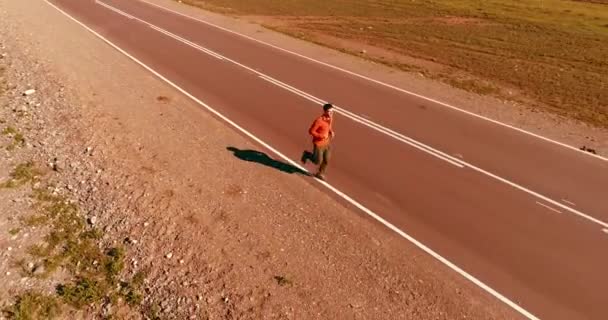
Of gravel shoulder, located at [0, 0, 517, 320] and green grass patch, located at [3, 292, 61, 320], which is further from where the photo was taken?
gravel shoulder, located at [0, 0, 517, 320]

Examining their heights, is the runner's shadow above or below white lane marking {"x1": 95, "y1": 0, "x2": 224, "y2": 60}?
above

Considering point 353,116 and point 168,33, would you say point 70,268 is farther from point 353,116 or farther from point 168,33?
point 168,33

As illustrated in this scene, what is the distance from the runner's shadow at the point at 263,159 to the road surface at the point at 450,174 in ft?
1.74

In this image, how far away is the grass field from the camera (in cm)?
2164

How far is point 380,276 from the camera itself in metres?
8.39

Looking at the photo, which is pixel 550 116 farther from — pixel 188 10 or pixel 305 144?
pixel 188 10

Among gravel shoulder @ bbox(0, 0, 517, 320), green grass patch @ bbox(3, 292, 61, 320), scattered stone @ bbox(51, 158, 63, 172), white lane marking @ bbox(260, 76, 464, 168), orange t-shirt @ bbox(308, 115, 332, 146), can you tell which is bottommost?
scattered stone @ bbox(51, 158, 63, 172)

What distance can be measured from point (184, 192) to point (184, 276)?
302 centimetres

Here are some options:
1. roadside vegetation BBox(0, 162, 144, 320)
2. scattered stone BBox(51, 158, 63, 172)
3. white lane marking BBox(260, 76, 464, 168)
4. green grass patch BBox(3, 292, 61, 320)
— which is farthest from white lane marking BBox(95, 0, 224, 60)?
green grass patch BBox(3, 292, 61, 320)

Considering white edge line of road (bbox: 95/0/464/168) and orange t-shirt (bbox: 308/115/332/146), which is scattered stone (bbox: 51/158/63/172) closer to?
orange t-shirt (bbox: 308/115/332/146)

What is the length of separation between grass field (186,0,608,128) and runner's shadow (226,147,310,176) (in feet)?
39.1

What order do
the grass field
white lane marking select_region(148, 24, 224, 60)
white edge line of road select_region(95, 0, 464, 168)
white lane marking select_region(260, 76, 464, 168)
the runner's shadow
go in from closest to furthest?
the runner's shadow
white lane marking select_region(260, 76, 464, 168)
white edge line of road select_region(95, 0, 464, 168)
the grass field
white lane marking select_region(148, 24, 224, 60)

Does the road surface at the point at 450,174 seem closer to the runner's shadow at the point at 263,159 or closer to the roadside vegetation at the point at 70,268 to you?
the runner's shadow at the point at 263,159

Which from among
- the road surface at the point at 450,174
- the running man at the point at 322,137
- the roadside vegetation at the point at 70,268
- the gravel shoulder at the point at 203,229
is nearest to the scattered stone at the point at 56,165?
the gravel shoulder at the point at 203,229
